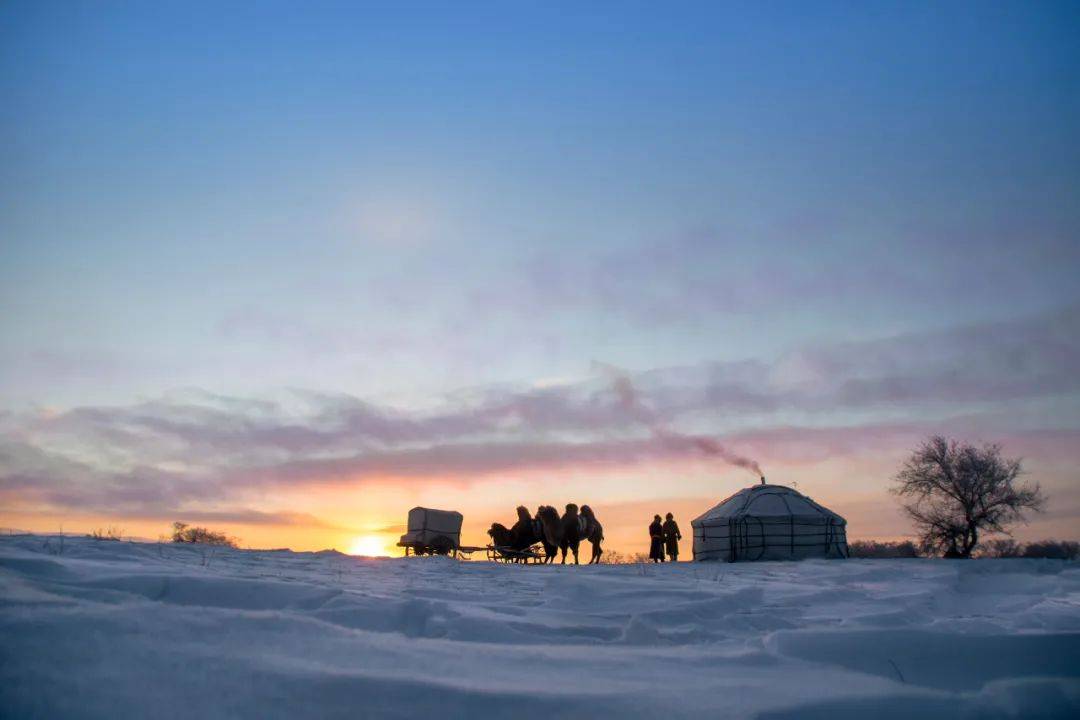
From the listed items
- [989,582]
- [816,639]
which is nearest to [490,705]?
[816,639]

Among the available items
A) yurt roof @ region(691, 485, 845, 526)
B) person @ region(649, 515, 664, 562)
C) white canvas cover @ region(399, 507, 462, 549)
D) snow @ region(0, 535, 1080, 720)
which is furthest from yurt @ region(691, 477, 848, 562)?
snow @ region(0, 535, 1080, 720)

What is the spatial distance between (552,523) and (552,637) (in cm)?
1771

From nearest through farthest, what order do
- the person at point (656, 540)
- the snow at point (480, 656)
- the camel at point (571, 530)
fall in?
1. the snow at point (480, 656)
2. the camel at point (571, 530)
3. the person at point (656, 540)

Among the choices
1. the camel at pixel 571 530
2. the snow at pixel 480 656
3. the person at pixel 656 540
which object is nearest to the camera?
the snow at pixel 480 656

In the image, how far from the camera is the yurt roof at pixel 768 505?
86.8 feet

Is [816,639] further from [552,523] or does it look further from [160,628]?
[552,523]

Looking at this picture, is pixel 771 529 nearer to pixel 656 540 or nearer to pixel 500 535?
pixel 656 540

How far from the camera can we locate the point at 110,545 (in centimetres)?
722

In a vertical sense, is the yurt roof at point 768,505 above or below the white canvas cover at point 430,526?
above

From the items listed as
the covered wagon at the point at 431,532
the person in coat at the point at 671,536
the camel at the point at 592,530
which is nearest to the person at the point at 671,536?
the person in coat at the point at 671,536

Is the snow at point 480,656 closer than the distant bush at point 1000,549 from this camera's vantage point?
Yes

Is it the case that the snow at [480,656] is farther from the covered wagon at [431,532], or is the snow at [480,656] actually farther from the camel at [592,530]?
the covered wagon at [431,532]

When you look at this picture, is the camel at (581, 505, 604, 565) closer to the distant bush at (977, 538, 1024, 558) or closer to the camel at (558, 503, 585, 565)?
the camel at (558, 503, 585, 565)

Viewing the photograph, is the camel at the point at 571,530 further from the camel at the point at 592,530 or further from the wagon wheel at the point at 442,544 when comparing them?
the wagon wheel at the point at 442,544
